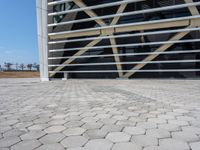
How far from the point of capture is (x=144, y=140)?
2861 mm

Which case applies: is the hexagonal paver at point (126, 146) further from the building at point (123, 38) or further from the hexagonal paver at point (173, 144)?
the building at point (123, 38)

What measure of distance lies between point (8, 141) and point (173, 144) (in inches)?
97.6

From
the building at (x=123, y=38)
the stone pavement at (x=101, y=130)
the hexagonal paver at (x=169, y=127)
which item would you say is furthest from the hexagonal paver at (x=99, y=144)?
the building at (x=123, y=38)

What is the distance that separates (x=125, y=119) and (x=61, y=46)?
18.7 meters

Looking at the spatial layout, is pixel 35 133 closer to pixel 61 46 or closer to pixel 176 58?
pixel 176 58

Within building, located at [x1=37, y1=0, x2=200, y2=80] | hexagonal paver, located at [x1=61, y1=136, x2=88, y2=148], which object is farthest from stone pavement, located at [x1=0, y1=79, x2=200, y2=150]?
building, located at [x1=37, y1=0, x2=200, y2=80]

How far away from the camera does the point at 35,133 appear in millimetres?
3217

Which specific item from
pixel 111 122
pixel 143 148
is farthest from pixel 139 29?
pixel 143 148

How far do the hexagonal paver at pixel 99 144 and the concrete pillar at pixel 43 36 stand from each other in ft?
62.6

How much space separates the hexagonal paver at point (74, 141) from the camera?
108 inches

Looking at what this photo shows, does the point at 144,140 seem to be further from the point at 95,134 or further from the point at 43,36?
the point at 43,36

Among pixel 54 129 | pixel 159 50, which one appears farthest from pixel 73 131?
pixel 159 50

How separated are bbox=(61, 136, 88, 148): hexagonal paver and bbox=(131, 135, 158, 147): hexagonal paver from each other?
78cm

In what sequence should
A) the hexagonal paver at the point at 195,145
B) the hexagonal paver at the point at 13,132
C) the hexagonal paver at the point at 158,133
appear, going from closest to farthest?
the hexagonal paver at the point at 195,145 → the hexagonal paver at the point at 158,133 → the hexagonal paver at the point at 13,132
